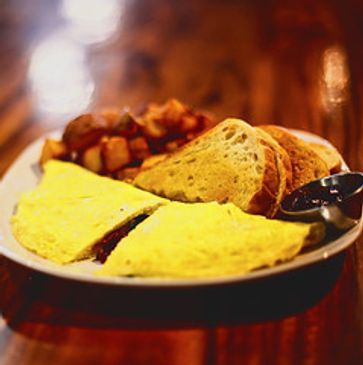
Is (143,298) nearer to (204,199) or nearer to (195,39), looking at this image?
(204,199)

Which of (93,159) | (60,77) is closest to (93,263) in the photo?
(93,159)

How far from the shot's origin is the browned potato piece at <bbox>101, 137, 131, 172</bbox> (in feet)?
8.10

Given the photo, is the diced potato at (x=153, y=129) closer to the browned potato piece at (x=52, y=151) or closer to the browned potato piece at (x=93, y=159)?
the browned potato piece at (x=93, y=159)

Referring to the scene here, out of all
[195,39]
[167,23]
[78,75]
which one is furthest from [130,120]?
[167,23]

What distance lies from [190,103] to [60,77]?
832 millimetres

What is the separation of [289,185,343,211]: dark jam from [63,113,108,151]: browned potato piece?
2.93 ft

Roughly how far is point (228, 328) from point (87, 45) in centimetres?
275

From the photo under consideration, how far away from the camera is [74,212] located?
208 centimetres

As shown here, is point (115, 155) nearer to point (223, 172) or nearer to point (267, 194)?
point (223, 172)

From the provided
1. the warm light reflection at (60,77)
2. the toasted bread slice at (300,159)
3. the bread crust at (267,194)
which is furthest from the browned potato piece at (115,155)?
the warm light reflection at (60,77)

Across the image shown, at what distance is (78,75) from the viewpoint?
3736mm

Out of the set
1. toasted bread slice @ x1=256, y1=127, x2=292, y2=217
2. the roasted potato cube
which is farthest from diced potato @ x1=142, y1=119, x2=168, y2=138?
toasted bread slice @ x1=256, y1=127, x2=292, y2=217

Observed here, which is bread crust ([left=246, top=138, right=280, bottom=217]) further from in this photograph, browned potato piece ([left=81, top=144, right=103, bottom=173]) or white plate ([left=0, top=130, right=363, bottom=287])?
browned potato piece ([left=81, top=144, right=103, bottom=173])

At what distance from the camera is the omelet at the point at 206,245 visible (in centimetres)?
168
